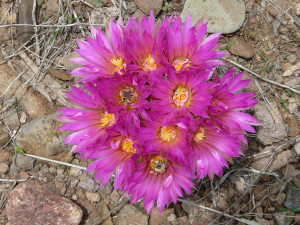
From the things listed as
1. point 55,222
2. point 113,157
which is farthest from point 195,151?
point 55,222

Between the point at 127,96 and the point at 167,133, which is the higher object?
the point at 127,96

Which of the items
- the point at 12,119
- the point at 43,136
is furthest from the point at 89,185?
the point at 12,119

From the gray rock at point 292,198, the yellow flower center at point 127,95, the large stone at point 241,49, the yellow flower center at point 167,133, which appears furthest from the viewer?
the large stone at point 241,49

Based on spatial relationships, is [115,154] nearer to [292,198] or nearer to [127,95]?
[127,95]

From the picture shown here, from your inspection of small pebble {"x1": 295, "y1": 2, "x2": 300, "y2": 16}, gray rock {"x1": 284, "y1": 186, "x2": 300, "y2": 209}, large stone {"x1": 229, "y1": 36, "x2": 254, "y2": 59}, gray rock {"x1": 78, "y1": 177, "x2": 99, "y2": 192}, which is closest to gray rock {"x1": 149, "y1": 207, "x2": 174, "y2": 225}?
gray rock {"x1": 78, "y1": 177, "x2": 99, "y2": 192}

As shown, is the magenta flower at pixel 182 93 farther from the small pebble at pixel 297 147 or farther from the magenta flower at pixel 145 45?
the small pebble at pixel 297 147

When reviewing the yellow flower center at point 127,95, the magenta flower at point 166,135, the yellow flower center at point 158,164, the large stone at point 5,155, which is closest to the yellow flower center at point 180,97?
the magenta flower at point 166,135
